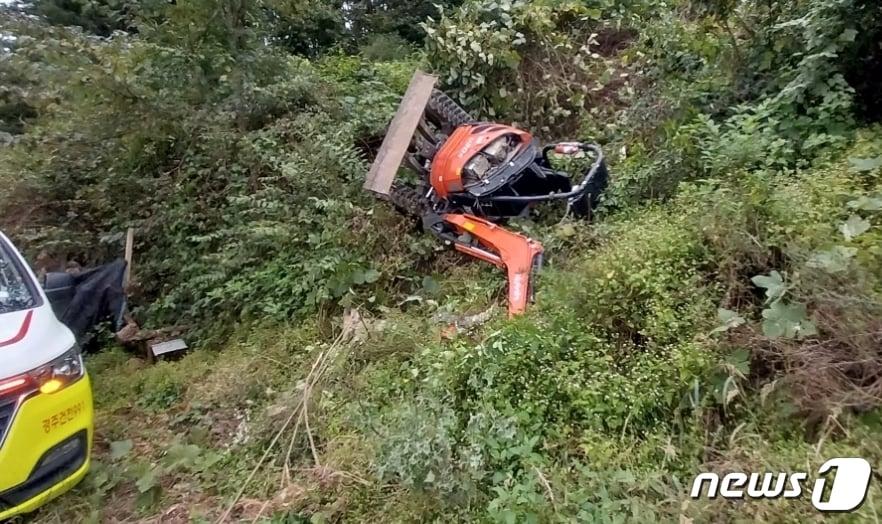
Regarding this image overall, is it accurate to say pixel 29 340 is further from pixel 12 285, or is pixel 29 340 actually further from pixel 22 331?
pixel 12 285

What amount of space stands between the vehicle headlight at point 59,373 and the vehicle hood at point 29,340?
0.03 meters

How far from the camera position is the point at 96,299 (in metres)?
6.05

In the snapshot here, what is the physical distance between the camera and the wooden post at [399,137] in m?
5.50

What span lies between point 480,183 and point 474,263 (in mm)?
636

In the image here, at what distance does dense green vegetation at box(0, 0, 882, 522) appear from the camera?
3.01 meters

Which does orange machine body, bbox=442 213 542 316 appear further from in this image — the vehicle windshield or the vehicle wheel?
the vehicle windshield

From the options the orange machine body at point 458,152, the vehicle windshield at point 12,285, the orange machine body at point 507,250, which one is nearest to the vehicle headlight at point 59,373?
the vehicle windshield at point 12,285

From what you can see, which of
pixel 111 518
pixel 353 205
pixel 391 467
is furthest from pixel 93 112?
pixel 391 467

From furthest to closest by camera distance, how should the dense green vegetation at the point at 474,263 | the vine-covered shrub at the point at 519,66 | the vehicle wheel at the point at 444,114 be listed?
the vine-covered shrub at the point at 519,66 → the vehicle wheel at the point at 444,114 → the dense green vegetation at the point at 474,263

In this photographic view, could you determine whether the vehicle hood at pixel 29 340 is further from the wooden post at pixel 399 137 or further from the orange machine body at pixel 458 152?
the orange machine body at pixel 458 152

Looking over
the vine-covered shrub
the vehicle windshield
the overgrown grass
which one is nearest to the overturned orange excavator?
the overgrown grass

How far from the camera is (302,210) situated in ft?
19.2

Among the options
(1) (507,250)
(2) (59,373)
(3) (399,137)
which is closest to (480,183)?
(1) (507,250)

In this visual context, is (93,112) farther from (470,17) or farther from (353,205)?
(470,17)
